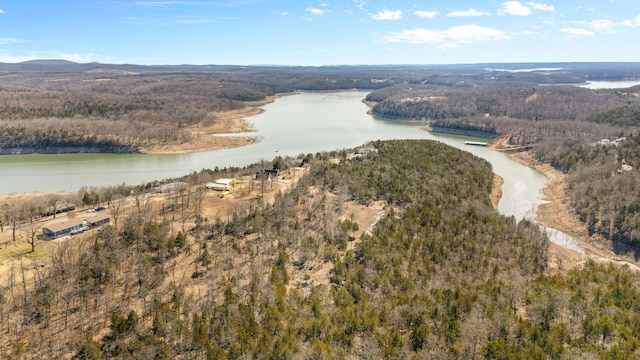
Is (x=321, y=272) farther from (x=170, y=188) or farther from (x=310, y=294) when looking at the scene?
(x=170, y=188)

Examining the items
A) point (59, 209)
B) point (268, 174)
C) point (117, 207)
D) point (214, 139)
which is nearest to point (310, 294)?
point (117, 207)

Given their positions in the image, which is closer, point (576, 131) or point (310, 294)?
point (310, 294)

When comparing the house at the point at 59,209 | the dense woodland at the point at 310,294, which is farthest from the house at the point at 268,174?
the house at the point at 59,209

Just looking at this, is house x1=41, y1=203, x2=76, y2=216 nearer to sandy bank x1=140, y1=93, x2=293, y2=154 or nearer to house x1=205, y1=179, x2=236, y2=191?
house x1=205, y1=179, x2=236, y2=191

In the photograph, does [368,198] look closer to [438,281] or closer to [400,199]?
[400,199]

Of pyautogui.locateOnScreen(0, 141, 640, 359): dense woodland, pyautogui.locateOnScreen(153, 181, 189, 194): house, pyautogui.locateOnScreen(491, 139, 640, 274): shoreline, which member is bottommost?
pyautogui.locateOnScreen(491, 139, 640, 274): shoreline

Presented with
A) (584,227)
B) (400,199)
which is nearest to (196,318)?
(400,199)

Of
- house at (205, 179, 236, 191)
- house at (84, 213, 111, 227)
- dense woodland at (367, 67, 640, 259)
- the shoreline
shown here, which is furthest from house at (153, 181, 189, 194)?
dense woodland at (367, 67, 640, 259)

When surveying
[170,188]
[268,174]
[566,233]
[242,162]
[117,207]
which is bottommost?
[566,233]
